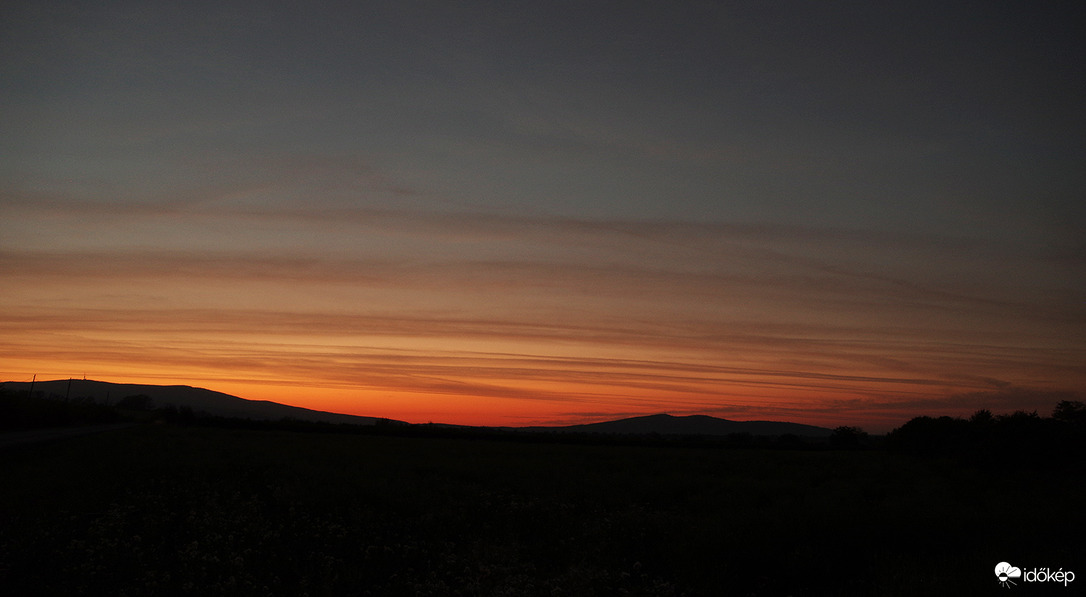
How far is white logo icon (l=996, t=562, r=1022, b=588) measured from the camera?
11430mm

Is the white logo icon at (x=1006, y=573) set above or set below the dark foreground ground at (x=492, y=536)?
above

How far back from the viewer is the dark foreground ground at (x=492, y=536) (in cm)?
1245

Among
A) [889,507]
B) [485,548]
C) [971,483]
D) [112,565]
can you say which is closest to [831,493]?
[889,507]

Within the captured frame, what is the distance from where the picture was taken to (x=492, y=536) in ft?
54.1

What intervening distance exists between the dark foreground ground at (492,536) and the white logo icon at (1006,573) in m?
0.21

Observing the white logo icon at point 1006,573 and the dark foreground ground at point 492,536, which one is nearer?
the white logo icon at point 1006,573

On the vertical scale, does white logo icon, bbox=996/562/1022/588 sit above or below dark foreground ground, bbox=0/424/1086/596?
above

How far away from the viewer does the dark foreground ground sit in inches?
490

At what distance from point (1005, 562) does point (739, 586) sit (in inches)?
197

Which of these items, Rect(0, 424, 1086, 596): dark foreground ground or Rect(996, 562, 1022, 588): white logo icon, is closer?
Rect(996, 562, 1022, 588): white logo icon

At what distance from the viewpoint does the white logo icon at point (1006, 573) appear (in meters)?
11.4

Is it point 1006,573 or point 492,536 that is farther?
point 492,536

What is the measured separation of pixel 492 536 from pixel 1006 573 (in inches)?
430

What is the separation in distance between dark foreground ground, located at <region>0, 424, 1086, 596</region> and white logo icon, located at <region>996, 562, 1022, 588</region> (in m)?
0.21
